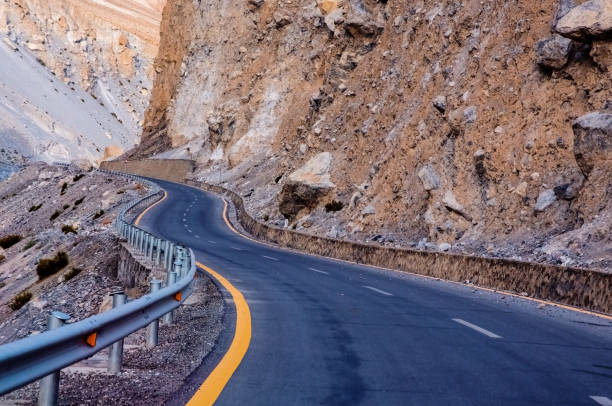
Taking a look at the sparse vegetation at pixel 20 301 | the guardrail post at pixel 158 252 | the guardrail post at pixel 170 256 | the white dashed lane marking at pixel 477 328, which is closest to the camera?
the white dashed lane marking at pixel 477 328

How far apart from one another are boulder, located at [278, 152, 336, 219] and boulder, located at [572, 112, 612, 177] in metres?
18.5

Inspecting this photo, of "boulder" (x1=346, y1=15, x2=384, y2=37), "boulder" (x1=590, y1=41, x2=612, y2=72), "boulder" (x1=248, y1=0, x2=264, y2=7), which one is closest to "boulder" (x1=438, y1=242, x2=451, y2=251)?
"boulder" (x1=590, y1=41, x2=612, y2=72)

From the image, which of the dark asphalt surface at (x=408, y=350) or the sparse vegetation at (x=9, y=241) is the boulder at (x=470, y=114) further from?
the sparse vegetation at (x=9, y=241)

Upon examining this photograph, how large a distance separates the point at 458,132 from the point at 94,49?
142 meters

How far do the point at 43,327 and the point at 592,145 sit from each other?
16.2m

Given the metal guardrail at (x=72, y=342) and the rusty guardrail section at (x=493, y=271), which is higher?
the rusty guardrail section at (x=493, y=271)

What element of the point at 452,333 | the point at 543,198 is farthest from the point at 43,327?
the point at 543,198

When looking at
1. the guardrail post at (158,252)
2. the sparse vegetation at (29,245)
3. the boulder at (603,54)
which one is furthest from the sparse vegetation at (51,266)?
the boulder at (603,54)

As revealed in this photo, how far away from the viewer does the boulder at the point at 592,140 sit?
2159 centimetres

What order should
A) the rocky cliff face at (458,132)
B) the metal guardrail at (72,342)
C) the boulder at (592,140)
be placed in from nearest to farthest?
the metal guardrail at (72,342), the boulder at (592,140), the rocky cliff face at (458,132)

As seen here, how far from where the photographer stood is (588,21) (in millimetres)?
23906

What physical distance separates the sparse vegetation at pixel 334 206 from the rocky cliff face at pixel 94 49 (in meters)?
99.8

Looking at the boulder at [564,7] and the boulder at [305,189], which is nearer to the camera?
the boulder at [564,7]

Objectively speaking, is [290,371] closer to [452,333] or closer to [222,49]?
[452,333]
